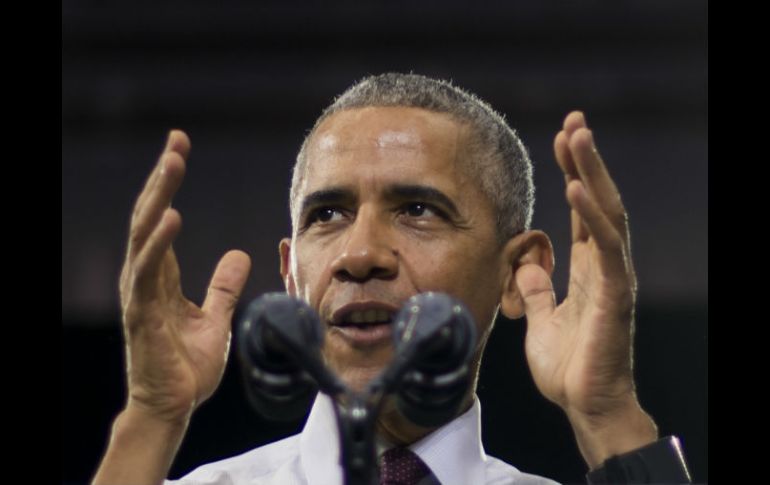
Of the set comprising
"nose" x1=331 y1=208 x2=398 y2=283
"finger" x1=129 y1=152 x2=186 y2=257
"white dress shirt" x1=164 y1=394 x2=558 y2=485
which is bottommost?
"white dress shirt" x1=164 y1=394 x2=558 y2=485

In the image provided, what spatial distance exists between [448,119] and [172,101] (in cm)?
155

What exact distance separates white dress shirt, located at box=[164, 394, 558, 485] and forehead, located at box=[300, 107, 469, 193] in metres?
0.34

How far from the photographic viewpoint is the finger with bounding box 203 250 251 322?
5.49 feet

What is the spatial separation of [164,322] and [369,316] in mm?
280

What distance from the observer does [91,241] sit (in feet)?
10.4

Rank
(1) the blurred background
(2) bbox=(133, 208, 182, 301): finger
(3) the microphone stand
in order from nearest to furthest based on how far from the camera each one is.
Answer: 1. (3) the microphone stand
2. (2) bbox=(133, 208, 182, 301): finger
3. (1) the blurred background

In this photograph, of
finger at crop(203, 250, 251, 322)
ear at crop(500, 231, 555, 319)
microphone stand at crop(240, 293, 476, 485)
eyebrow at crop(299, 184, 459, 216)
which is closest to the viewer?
microphone stand at crop(240, 293, 476, 485)

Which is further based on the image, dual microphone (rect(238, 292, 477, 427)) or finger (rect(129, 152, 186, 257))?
finger (rect(129, 152, 186, 257))

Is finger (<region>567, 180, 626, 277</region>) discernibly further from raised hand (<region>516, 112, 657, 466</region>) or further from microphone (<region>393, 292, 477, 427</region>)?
microphone (<region>393, 292, 477, 427</region>)

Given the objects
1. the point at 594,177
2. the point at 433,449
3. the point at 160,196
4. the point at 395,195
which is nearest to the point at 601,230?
the point at 594,177

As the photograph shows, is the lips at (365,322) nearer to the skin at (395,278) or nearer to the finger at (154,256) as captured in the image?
the skin at (395,278)

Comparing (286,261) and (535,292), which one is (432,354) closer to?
(535,292)

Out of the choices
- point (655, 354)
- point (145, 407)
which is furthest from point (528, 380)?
point (145, 407)

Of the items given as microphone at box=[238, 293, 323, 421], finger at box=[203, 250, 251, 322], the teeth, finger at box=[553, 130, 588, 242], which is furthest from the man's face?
microphone at box=[238, 293, 323, 421]
